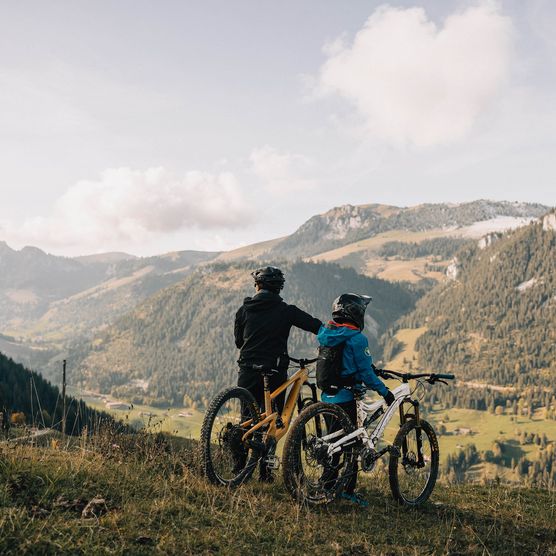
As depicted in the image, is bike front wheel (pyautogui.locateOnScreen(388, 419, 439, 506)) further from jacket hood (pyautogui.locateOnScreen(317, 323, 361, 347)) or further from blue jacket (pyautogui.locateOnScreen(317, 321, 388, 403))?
jacket hood (pyautogui.locateOnScreen(317, 323, 361, 347))

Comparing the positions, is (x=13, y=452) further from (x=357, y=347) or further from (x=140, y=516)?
(x=357, y=347)

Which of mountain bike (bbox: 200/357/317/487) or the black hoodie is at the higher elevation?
the black hoodie

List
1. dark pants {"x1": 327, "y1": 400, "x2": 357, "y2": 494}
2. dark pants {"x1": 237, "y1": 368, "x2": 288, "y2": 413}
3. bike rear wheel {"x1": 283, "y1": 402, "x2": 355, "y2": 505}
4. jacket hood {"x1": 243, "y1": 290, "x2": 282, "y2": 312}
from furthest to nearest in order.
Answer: jacket hood {"x1": 243, "y1": 290, "x2": 282, "y2": 312}, dark pants {"x1": 237, "y1": 368, "x2": 288, "y2": 413}, dark pants {"x1": 327, "y1": 400, "x2": 357, "y2": 494}, bike rear wheel {"x1": 283, "y1": 402, "x2": 355, "y2": 505}

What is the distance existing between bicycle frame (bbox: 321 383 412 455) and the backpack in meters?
0.62

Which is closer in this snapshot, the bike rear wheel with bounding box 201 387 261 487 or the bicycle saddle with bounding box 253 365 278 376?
the bike rear wheel with bounding box 201 387 261 487

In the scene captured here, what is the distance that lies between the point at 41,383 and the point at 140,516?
400 ft

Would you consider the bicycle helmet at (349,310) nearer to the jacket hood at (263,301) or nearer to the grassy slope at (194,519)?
the jacket hood at (263,301)

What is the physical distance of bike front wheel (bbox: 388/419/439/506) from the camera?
8406mm

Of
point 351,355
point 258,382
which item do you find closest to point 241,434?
point 258,382

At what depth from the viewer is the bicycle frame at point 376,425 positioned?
7.79m

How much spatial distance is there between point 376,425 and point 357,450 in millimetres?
628

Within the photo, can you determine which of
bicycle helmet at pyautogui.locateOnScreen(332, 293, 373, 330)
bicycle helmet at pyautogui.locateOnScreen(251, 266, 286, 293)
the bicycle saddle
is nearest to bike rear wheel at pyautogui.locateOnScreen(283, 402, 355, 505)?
the bicycle saddle

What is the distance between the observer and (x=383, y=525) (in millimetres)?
7121

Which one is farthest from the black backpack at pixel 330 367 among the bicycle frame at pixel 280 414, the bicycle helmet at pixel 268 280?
the bicycle helmet at pixel 268 280
